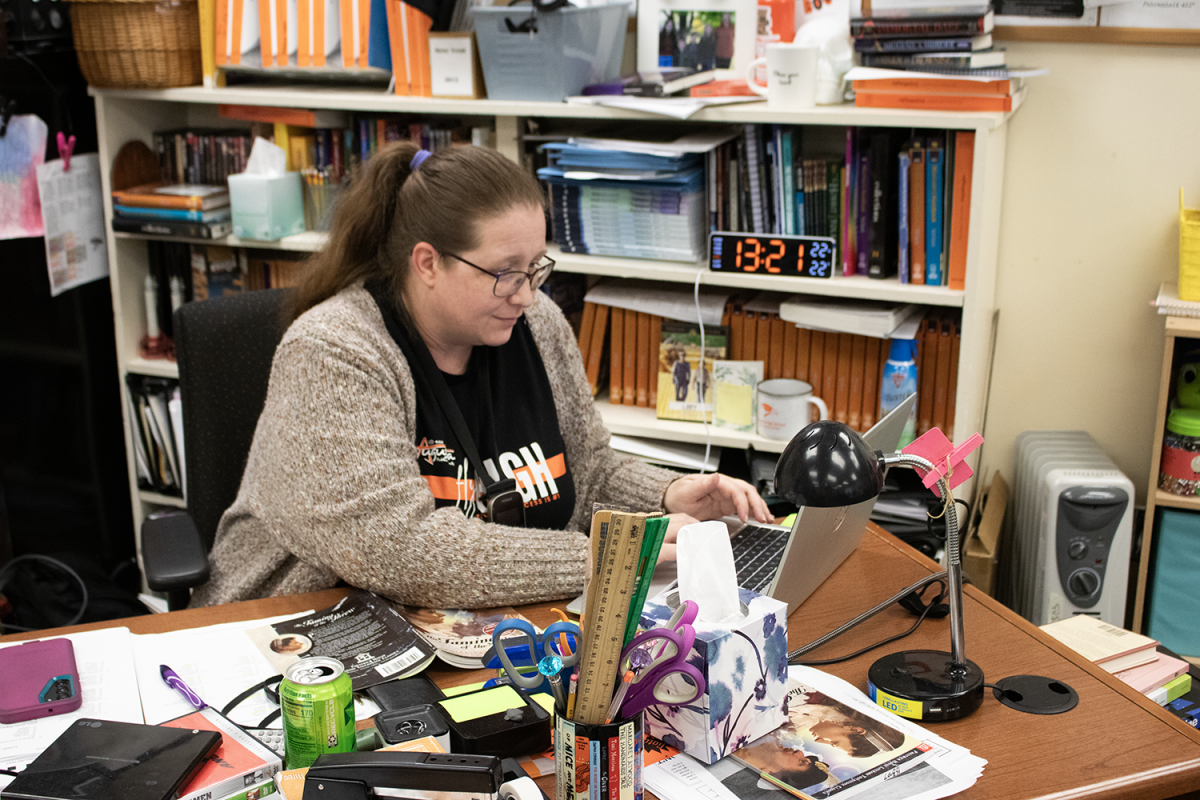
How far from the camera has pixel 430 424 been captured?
159 centimetres

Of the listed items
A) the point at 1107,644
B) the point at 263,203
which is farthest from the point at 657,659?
the point at 263,203

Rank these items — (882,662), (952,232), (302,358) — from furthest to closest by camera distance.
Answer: (952,232), (302,358), (882,662)

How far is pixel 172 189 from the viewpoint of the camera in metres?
2.70

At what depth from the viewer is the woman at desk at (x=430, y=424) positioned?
1390mm

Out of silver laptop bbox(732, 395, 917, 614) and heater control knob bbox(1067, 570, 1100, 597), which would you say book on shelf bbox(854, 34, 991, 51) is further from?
heater control knob bbox(1067, 570, 1100, 597)

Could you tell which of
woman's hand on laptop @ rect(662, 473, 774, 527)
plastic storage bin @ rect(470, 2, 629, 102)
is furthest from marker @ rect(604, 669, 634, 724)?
plastic storage bin @ rect(470, 2, 629, 102)

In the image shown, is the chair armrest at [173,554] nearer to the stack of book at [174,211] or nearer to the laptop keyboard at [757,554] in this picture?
the laptop keyboard at [757,554]

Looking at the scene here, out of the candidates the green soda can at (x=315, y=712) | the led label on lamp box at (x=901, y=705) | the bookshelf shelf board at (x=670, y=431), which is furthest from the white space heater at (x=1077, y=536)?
the green soda can at (x=315, y=712)

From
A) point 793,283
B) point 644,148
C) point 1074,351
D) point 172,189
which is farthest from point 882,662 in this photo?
point 172,189

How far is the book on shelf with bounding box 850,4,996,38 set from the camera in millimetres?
1985

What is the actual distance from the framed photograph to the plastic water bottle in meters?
0.70

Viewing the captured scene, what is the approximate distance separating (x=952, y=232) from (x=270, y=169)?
1.58 m

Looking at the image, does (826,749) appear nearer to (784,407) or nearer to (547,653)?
(547,653)

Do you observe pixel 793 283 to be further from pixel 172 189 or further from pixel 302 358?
pixel 172 189
